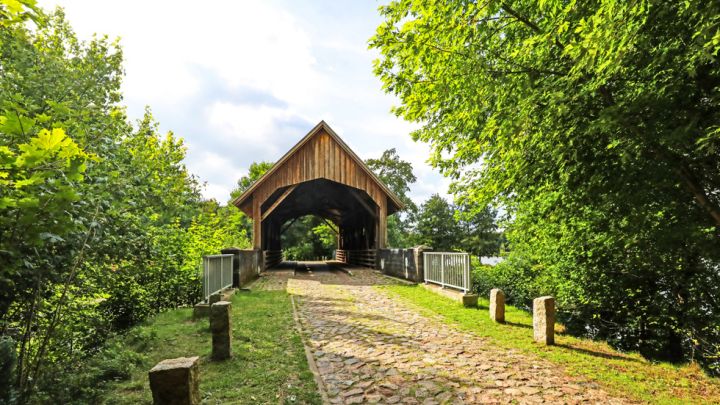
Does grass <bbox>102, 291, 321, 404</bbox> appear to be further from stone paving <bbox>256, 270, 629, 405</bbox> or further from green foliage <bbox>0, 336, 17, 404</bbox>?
green foliage <bbox>0, 336, 17, 404</bbox>

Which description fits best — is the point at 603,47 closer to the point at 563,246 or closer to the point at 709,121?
the point at 709,121

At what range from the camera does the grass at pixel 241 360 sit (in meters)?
3.96

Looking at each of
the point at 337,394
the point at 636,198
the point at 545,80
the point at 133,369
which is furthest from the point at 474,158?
the point at 133,369

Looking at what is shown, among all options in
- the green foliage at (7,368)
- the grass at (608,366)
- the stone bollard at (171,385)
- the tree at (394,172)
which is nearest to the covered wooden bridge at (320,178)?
the grass at (608,366)

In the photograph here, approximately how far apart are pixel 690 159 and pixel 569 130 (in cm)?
176

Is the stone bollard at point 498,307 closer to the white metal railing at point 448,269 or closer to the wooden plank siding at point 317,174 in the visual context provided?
the white metal railing at point 448,269

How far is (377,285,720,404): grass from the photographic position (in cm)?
438

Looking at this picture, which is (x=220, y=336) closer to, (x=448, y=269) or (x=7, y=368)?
(x=7, y=368)

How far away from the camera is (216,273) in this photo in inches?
361

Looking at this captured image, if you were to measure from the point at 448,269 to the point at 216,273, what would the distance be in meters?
6.30

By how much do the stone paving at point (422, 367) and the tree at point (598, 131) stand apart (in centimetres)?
280

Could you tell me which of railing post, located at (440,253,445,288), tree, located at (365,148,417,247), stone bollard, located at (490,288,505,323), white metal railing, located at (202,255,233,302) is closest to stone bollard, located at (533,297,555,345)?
stone bollard, located at (490,288,505,323)

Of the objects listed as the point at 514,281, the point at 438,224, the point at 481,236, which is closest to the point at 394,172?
the point at 438,224

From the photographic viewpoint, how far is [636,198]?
207 inches
